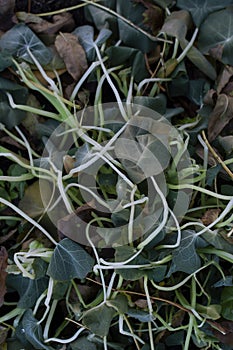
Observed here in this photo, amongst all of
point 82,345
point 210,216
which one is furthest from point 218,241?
point 82,345

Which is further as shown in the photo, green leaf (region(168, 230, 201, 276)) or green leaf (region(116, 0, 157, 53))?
green leaf (region(116, 0, 157, 53))

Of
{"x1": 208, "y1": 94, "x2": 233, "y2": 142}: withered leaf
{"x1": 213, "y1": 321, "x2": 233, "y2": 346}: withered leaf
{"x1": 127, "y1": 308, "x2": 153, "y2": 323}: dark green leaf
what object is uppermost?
{"x1": 208, "y1": 94, "x2": 233, "y2": 142}: withered leaf

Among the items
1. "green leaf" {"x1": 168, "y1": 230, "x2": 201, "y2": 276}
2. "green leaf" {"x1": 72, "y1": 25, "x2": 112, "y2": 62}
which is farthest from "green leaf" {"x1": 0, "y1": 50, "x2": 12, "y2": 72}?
"green leaf" {"x1": 168, "y1": 230, "x2": 201, "y2": 276}

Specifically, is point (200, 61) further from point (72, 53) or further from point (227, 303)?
point (227, 303)

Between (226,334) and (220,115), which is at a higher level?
(220,115)

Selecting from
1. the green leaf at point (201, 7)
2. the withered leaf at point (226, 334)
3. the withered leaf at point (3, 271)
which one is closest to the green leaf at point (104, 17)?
the green leaf at point (201, 7)

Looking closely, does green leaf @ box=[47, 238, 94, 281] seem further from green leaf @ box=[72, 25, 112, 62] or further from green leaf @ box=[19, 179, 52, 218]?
green leaf @ box=[72, 25, 112, 62]
